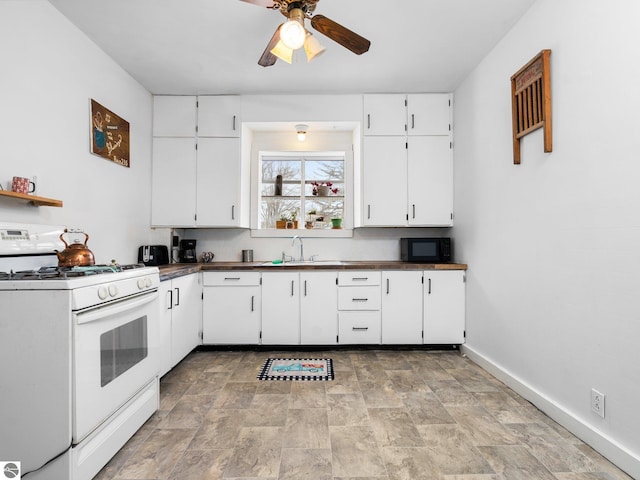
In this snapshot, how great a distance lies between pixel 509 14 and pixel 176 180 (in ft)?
10.3

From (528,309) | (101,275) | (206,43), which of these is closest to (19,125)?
(101,275)

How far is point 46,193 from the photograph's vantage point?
213 centimetres

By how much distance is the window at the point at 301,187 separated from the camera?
405 centimetres

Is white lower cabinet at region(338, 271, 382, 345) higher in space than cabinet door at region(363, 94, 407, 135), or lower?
lower

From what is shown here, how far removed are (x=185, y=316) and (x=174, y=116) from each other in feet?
6.68

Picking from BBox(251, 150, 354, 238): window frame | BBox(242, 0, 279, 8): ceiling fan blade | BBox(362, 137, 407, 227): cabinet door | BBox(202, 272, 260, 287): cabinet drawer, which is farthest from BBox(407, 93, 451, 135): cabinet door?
BBox(202, 272, 260, 287): cabinet drawer

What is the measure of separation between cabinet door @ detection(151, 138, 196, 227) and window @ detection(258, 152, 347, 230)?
2.73 ft

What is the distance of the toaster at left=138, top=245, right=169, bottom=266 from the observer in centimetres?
318

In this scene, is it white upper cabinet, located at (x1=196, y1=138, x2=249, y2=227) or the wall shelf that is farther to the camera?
white upper cabinet, located at (x1=196, y1=138, x2=249, y2=227)

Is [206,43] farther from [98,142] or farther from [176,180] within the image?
[176,180]

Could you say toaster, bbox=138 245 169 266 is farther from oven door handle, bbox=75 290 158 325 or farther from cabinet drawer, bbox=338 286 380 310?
cabinet drawer, bbox=338 286 380 310

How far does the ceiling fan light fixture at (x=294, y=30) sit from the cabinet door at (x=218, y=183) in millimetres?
1780

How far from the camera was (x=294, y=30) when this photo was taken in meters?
1.85

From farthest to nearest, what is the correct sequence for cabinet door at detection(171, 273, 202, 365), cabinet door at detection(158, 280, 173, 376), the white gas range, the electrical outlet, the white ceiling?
cabinet door at detection(171, 273, 202, 365)
cabinet door at detection(158, 280, 173, 376)
the white ceiling
the electrical outlet
the white gas range
